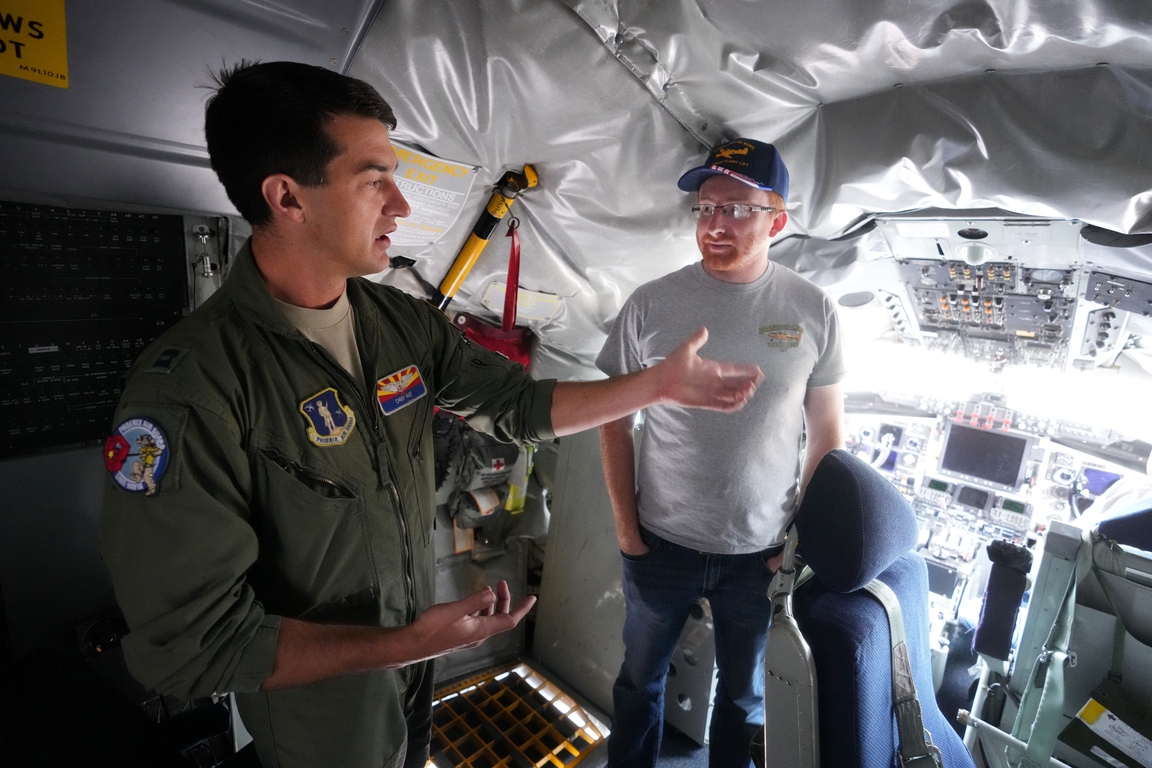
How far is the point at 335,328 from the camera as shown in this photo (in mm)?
1383

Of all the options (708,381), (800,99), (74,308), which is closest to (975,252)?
(800,99)

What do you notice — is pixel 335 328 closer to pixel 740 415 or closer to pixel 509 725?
pixel 740 415

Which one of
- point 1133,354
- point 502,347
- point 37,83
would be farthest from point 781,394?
Answer: point 1133,354

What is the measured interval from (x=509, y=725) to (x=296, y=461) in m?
2.17

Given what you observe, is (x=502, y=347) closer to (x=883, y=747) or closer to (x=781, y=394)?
(x=781, y=394)

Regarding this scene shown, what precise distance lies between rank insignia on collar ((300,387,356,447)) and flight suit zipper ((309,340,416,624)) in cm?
4

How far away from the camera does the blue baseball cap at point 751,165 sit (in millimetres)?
1867

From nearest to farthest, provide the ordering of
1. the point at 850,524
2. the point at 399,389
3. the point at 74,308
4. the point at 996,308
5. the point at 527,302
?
the point at 850,524, the point at 399,389, the point at 74,308, the point at 527,302, the point at 996,308

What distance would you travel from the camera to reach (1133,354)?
318 cm

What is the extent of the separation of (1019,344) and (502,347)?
9.63 ft

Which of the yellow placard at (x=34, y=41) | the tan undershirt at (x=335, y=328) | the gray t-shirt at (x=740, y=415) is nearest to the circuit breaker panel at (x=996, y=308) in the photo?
the gray t-shirt at (x=740, y=415)

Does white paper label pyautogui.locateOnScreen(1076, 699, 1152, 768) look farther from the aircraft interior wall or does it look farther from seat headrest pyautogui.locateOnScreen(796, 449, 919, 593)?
seat headrest pyautogui.locateOnScreen(796, 449, 919, 593)

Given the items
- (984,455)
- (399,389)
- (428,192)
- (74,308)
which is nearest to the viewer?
(399,389)

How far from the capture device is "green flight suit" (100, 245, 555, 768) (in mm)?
1019
